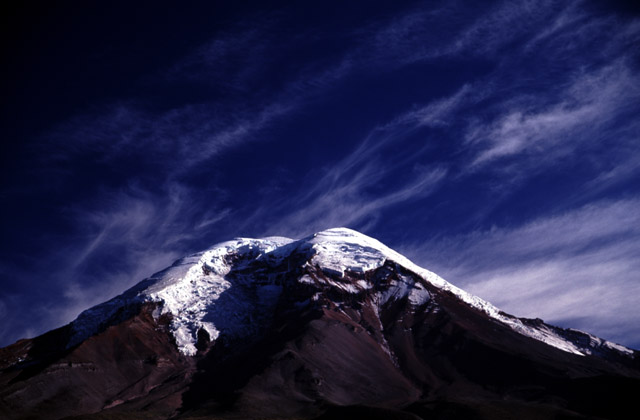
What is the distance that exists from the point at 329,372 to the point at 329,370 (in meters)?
1.04

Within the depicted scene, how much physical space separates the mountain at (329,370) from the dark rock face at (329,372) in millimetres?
460

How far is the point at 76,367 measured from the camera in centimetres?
14900

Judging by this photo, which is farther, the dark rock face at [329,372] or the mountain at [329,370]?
the mountain at [329,370]

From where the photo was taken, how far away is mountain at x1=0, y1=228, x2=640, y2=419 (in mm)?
121375

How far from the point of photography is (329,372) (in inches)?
5851

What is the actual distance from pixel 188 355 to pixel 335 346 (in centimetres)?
6180

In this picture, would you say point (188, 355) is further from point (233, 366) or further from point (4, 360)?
point (4, 360)

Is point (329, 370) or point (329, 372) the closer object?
point (329, 372)

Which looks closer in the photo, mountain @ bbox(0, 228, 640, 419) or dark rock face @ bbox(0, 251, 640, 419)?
dark rock face @ bbox(0, 251, 640, 419)

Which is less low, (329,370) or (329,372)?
(329,370)

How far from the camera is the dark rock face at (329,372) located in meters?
121

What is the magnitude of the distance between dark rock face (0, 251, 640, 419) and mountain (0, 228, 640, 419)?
0.46 m

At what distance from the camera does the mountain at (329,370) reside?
121 meters

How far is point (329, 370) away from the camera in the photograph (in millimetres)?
149625
